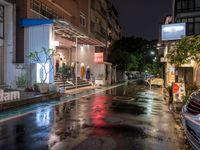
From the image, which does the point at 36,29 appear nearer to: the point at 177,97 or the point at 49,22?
the point at 49,22

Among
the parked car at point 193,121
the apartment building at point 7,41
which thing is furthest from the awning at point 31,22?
the parked car at point 193,121

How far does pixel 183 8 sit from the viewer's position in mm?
41344

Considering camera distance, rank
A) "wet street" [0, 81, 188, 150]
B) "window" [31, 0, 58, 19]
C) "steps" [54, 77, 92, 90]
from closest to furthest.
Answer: "wet street" [0, 81, 188, 150] < "window" [31, 0, 58, 19] < "steps" [54, 77, 92, 90]

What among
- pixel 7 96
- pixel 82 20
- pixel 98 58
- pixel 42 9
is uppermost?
pixel 82 20

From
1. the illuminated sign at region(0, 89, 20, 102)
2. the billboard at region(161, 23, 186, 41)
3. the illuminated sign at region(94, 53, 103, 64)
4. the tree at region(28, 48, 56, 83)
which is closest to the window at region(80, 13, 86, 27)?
the illuminated sign at region(94, 53, 103, 64)

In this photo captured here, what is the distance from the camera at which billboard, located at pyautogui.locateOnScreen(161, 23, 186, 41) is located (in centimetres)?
3024

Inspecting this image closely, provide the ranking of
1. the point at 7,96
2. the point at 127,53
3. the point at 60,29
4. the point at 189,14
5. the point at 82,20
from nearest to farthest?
1. the point at 7,96
2. the point at 60,29
3. the point at 82,20
4. the point at 189,14
5. the point at 127,53

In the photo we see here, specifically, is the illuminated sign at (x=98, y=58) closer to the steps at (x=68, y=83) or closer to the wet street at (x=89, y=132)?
the steps at (x=68, y=83)

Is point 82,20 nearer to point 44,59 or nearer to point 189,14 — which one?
point 189,14

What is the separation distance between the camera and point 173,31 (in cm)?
3109

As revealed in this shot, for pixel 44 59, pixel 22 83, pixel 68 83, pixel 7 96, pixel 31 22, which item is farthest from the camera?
pixel 68 83

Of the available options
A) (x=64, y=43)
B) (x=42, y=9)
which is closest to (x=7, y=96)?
(x=42, y=9)

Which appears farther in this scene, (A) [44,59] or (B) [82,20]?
(B) [82,20]

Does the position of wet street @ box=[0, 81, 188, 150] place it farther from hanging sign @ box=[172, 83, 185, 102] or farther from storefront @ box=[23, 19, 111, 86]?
storefront @ box=[23, 19, 111, 86]
